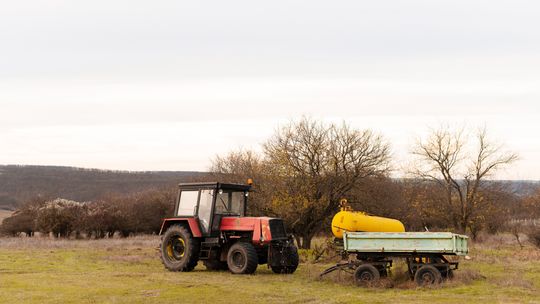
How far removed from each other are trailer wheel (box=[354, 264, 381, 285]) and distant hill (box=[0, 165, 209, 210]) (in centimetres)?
7929

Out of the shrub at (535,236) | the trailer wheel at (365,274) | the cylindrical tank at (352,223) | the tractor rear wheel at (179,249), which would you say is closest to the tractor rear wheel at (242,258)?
the tractor rear wheel at (179,249)

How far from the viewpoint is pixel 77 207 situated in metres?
48.8

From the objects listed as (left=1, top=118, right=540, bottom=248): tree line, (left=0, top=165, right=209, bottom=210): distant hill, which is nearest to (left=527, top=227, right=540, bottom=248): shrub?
(left=1, top=118, right=540, bottom=248): tree line

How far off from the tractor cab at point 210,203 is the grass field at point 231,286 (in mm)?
1578

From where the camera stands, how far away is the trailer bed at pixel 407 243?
593 inches

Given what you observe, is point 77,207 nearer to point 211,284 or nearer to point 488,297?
point 211,284

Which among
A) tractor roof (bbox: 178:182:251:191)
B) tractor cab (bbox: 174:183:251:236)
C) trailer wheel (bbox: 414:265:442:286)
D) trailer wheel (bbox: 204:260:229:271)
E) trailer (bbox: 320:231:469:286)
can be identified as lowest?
trailer wheel (bbox: 204:260:229:271)

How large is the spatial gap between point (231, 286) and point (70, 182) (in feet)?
333

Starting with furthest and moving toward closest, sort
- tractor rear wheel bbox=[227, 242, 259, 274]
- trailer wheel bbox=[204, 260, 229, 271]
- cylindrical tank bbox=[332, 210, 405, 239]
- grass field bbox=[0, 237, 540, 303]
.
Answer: trailer wheel bbox=[204, 260, 229, 271]
tractor rear wheel bbox=[227, 242, 259, 274]
cylindrical tank bbox=[332, 210, 405, 239]
grass field bbox=[0, 237, 540, 303]

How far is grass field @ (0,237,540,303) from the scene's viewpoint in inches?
512

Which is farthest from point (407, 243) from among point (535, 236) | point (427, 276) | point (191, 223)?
point (535, 236)

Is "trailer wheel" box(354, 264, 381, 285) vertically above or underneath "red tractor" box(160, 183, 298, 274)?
underneath

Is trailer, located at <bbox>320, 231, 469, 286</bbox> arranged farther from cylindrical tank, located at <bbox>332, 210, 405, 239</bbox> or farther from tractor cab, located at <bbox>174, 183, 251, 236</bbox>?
tractor cab, located at <bbox>174, 183, 251, 236</bbox>

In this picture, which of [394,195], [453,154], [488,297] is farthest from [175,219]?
[453,154]
